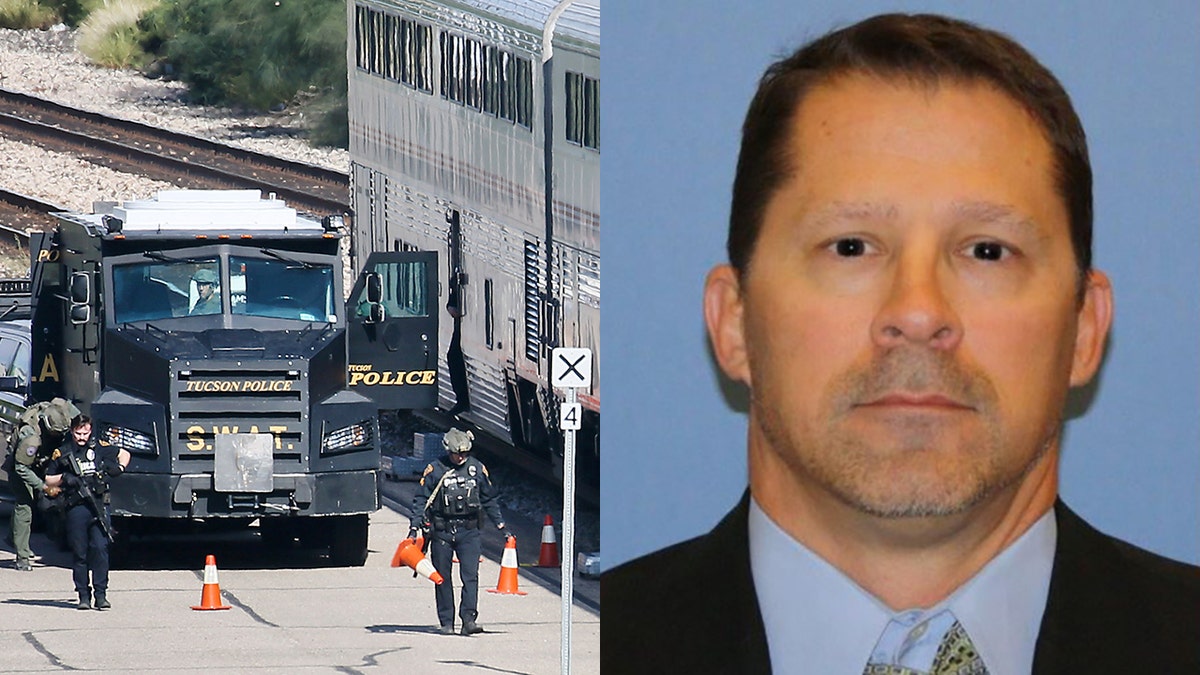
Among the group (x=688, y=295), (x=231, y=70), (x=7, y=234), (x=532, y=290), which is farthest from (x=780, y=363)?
(x=231, y=70)

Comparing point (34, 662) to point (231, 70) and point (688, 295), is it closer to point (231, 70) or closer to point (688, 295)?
point (688, 295)

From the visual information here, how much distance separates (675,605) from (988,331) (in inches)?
44.1

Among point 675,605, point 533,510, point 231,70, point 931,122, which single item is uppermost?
point 931,122

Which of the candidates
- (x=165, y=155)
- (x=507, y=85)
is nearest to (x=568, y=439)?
(x=507, y=85)

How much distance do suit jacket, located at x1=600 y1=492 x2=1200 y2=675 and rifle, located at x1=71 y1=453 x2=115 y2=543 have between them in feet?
39.1

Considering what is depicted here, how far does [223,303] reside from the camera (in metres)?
19.9

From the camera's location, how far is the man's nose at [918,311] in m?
5.48

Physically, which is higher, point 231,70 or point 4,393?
point 4,393

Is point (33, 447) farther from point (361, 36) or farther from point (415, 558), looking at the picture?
point (361, 36)

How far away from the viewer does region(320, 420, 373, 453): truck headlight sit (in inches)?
783

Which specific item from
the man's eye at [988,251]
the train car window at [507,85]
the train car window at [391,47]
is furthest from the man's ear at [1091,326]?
the train car window at [391,47]

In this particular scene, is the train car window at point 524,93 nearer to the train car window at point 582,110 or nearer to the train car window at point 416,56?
the train car window at point 582,110

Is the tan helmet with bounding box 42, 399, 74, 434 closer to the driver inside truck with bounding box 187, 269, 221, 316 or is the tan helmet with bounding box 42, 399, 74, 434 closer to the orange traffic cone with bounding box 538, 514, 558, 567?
the driver inside truck with bounding box 187, 269, 221, 316

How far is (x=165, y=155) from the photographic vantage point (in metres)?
38.8
